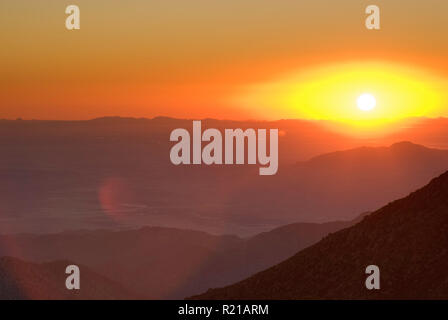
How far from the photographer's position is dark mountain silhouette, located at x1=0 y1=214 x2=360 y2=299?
136 m

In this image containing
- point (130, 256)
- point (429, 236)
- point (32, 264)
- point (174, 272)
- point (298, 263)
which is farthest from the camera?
point (130, 256)

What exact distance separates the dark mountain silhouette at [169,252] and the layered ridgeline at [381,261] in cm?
8037

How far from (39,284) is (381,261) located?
55209 millimetres

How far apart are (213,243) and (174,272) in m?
24.8

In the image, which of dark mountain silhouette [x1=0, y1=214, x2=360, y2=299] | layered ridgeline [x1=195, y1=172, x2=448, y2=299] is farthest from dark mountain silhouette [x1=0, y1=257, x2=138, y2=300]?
layered ridgeline [x1=195, y1=172, x2=448, y2=299]

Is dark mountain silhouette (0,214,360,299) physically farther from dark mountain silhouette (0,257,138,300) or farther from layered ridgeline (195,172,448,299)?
layered ridgeline (195,172,448,299)

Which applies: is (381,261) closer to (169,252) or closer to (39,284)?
(39,284)

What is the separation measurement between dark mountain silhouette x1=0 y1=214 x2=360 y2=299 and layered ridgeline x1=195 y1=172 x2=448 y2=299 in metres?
80.4

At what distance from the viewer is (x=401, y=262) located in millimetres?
38500

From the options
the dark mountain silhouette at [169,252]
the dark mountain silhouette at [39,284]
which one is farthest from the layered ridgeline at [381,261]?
the dark mountain silhouette at [169,252]

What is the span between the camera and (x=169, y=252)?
15525 centimetres

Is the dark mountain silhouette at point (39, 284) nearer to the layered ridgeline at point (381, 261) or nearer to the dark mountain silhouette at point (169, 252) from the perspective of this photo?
the dark mountain silhouette at point (169, 252)
